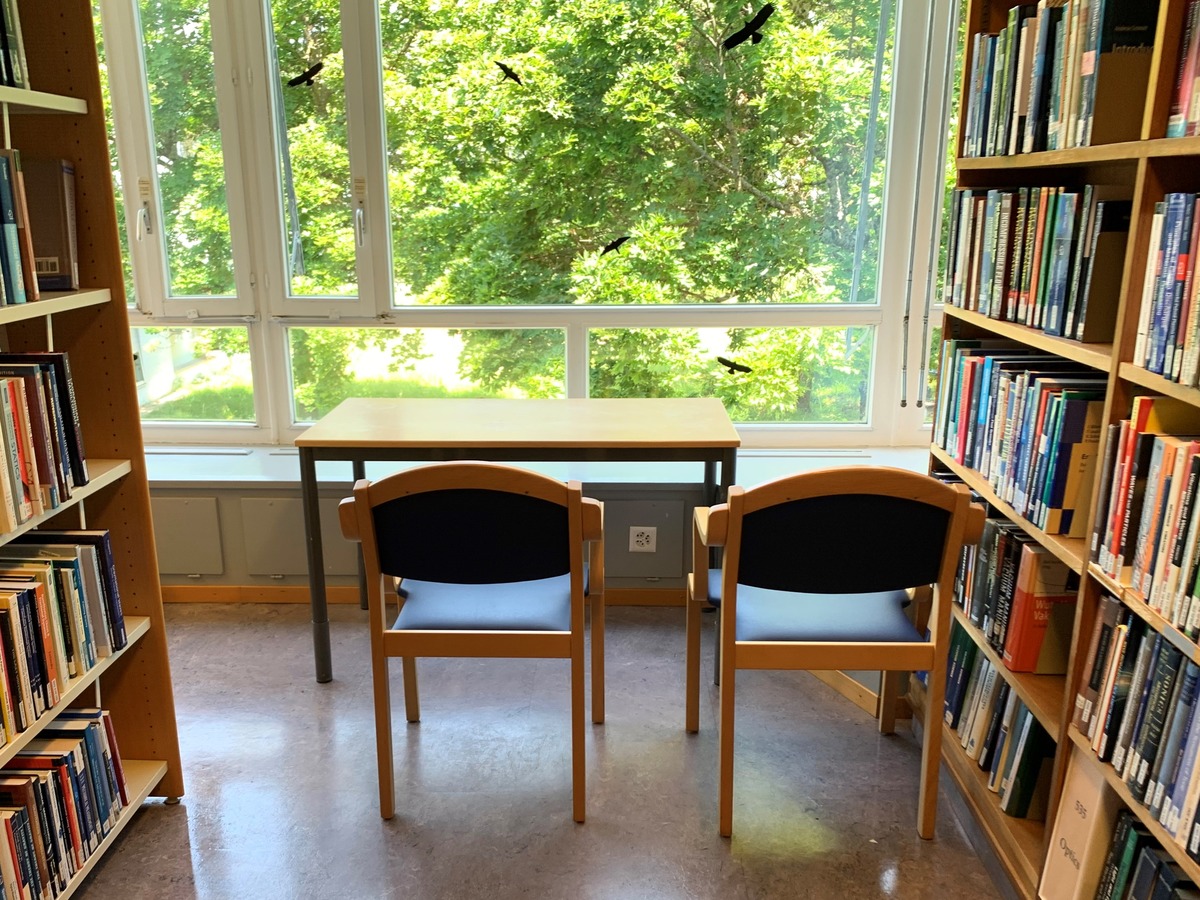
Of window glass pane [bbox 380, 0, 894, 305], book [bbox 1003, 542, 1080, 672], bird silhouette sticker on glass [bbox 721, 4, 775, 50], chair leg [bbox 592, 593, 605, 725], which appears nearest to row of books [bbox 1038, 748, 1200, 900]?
book [bbox 1003, 542, 1080, 672]

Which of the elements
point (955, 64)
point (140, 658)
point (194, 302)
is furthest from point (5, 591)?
point (955, 64)

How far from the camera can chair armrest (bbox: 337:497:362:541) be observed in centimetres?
180

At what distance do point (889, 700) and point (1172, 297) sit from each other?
1.34 meters

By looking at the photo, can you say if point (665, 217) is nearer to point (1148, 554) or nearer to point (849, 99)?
point (849, 99)

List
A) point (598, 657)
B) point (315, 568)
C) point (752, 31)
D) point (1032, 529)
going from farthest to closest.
Result: point (752, 31) < point (315, 568) < point (598, 657) < point (1032, 529)

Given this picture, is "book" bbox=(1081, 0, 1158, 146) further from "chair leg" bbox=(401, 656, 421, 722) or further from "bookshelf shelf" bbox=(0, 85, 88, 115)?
"chair leg" bbox=(401, 656, 421, 722)

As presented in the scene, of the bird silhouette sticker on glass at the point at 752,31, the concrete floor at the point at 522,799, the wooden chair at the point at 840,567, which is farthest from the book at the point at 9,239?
the bird silhouette sticker on glass at the point at 752,31

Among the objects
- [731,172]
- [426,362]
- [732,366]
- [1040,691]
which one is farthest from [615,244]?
[1040,691]

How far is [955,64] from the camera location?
10.2ft

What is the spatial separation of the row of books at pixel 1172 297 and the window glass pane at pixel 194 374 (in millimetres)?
3005

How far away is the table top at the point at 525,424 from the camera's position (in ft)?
7.89

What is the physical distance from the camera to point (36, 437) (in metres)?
1.58

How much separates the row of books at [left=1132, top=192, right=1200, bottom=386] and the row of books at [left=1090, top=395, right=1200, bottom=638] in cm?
9

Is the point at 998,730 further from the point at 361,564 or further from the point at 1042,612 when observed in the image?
the point at 361,564
